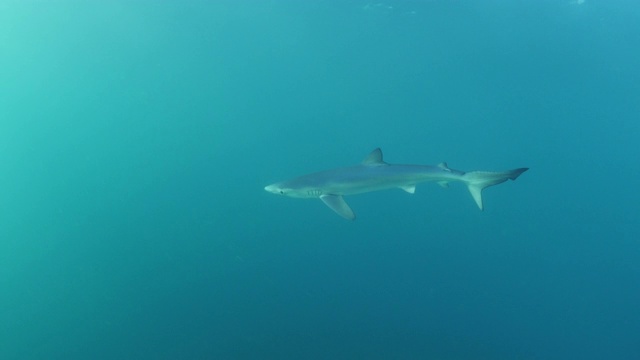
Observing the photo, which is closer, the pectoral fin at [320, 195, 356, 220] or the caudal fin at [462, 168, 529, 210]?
the caudal fin at [462, 168, 529, 210]

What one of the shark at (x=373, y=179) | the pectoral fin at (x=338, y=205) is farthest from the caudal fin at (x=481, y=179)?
the pectoral fin at (x=338, y=205)

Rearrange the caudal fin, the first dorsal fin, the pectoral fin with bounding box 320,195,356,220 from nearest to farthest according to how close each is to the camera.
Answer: the caudal fin < the pectoral fin with bounding box 320,195,356,220 < the first dorsal fin

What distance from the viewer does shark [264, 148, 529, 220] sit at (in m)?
6.12

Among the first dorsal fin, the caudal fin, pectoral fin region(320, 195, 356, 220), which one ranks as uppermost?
the first dorsal fin

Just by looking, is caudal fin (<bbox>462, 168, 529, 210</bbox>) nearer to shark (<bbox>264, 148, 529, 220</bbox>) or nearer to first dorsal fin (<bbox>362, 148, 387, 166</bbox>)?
shark (<bbox>264, 148, 529, 220</bbox>)

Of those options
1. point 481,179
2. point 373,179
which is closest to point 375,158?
point 373,179

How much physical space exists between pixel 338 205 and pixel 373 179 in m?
0.66

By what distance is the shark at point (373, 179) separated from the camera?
6121 mm

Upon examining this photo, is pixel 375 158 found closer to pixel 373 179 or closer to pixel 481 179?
pixel 373 179

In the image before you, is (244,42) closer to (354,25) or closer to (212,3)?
(212,3)

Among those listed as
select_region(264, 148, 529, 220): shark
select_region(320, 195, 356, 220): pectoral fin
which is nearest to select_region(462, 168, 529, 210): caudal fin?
select_region(264, 148, 529, 220): shark

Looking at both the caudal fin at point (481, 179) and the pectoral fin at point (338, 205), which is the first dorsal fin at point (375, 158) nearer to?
the pectoral fin at point (338, 205)

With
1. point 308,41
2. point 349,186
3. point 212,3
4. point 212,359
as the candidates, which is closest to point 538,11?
point 308,41

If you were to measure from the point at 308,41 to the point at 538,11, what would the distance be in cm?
1277
